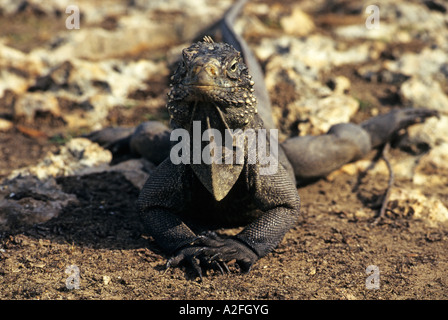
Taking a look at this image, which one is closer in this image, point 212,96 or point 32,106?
point 212,96

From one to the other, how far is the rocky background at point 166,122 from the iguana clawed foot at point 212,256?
9cm

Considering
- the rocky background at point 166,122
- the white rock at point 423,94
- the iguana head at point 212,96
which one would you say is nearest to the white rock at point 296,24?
the rocky background at point 166,122

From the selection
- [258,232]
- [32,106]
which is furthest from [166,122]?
[258,232]

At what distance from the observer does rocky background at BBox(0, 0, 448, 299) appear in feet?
12.1

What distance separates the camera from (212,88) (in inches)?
131

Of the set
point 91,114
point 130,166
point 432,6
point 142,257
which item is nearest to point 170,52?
point 91,114

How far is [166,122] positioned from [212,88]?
3663 mm

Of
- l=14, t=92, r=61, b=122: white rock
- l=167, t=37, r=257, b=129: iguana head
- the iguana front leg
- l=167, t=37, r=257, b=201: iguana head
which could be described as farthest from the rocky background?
l=167, t=37, r=257, b=129: iguana head

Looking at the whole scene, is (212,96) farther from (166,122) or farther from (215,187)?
(166,122)

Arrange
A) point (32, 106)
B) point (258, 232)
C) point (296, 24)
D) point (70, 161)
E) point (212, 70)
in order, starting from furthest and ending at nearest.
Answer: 1. point (296, 24)
2. point (32, 106)
3. point (70, 161)
4. point (258, 232)
5. point (212, 70)

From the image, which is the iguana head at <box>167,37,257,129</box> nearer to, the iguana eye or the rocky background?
the iguana eye

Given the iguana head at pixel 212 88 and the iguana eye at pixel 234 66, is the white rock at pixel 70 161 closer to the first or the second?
the iguana head at pixel 212 88

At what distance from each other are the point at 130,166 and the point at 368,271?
8.94ft

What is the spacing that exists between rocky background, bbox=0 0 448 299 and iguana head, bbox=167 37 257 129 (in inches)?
44.8
